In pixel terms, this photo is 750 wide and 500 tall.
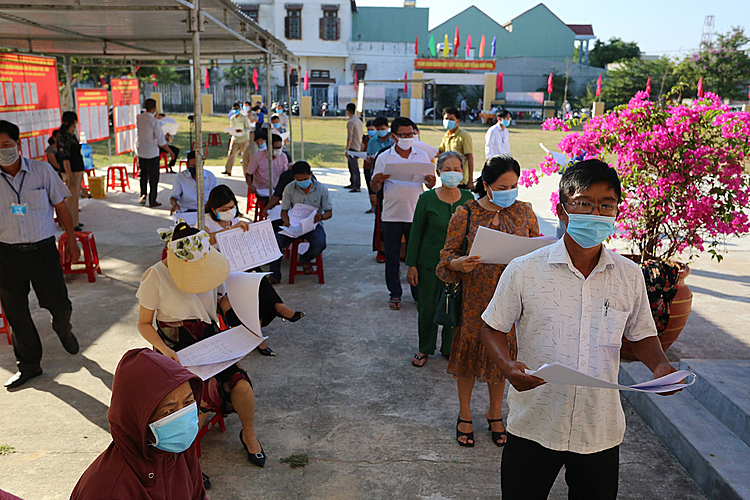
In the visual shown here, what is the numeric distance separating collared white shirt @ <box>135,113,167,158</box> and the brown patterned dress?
8.38m

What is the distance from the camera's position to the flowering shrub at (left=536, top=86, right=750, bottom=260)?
449 cm

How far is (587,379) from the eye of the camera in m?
1.74

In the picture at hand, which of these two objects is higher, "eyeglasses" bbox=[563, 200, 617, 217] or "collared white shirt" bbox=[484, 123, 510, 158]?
"eyeglasses" bbox=[563, 200, 617, 217]

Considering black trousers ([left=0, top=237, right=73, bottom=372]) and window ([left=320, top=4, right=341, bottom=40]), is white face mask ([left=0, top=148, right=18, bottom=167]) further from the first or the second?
window ([left=320, top=4, right=341, bottom=40])

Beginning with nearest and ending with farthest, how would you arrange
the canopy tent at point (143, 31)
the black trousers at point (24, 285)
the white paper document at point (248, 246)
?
1. the black trousers at point (24, 285)
2. the white paper document at point (248, 246)
3. the canopy tent at point (143, 31)

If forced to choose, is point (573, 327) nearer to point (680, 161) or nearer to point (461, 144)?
point (680, 161)

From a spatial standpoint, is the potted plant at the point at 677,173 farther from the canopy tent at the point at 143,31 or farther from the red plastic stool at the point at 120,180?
the red plastic stool at the point at 120,180

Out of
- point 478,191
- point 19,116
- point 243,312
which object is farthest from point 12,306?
point 19,116

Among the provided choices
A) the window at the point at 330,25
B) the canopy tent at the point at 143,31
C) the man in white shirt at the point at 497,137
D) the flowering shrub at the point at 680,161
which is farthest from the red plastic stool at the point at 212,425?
the window at the point at 330,25

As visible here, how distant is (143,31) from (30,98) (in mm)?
2355

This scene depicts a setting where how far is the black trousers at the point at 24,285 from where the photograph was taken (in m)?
4.16

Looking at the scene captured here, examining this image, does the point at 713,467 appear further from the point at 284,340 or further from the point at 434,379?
the point at 284,340

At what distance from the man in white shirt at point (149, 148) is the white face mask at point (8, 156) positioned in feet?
21.7

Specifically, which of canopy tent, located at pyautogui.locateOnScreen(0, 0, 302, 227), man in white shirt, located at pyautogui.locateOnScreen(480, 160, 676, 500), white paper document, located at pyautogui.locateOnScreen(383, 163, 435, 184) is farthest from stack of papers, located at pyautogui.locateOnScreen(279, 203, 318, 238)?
man in white shirt, located at pyautogui.locateOnScreen(480, 160, 676, 500)
